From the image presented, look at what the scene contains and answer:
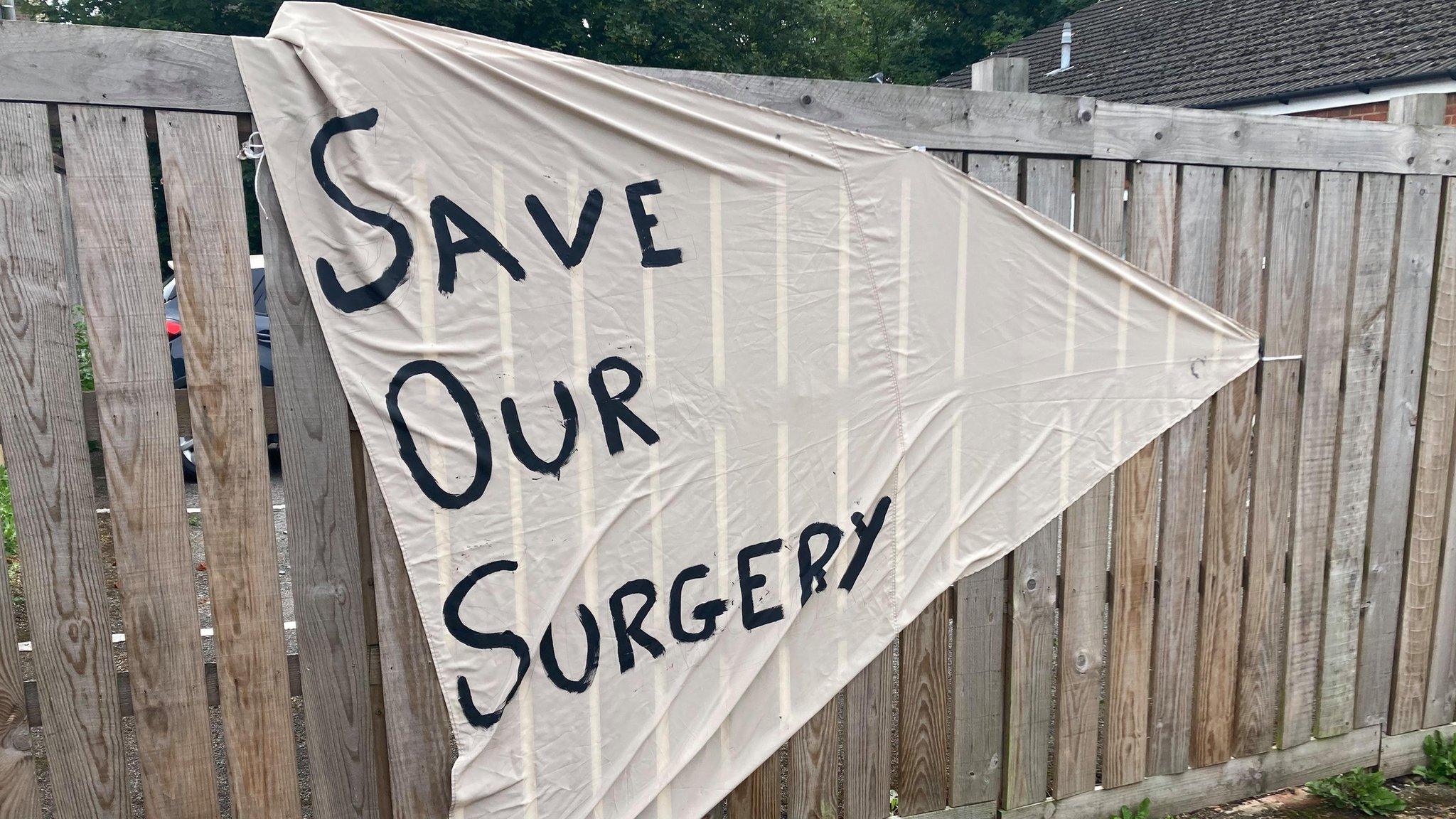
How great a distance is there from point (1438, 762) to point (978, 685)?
1.99 metres

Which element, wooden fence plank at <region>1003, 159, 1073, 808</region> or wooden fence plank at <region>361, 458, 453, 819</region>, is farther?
wooden fence plank at <region>1003, 159, 1073, 808</region>

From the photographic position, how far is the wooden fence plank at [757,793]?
93.5 inches

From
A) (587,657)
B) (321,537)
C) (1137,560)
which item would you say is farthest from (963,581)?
(321,537)

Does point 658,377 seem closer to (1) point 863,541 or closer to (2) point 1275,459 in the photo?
(1) point 863,541

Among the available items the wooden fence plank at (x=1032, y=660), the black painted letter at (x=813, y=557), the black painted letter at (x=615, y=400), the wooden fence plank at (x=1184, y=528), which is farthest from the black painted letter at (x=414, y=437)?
the wooden fence plank at (x=1184, y=528)

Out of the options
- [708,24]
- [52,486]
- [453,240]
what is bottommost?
[52,486]

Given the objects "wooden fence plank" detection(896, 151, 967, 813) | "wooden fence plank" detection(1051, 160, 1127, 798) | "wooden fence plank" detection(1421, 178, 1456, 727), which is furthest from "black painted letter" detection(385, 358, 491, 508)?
"wooden fence plank" detection(1421, 178, 1456, 727)

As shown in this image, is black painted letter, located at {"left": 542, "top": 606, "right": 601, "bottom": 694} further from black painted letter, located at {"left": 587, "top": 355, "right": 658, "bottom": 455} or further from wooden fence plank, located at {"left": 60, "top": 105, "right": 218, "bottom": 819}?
wooden fence plank, located at {"left": 60, "top": 105, "right": 218, "bottom": 819}

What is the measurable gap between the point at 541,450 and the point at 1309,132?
7.91 ft

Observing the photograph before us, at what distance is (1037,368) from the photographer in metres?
2.48

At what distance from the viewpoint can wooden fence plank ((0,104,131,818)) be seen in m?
1.68

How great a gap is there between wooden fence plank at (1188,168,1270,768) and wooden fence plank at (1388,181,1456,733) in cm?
77

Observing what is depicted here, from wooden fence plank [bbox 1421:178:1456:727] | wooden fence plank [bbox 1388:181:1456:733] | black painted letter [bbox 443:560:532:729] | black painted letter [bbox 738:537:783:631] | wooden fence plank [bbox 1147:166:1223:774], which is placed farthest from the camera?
wooden fence plank [bbox 1421:178:1456:727]

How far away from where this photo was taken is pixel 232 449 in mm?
1853
